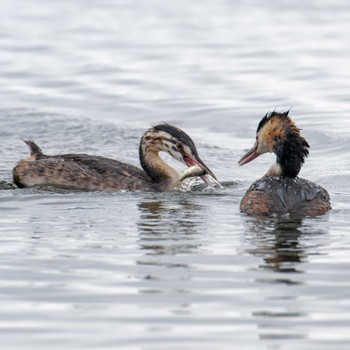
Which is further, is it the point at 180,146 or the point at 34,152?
the point at 34,152

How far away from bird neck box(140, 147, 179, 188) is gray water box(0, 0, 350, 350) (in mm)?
403

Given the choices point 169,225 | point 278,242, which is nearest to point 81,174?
point 169,225

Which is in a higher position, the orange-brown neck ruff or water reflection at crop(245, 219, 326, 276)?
the orange-brown neck ruff

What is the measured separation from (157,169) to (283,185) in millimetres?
2656

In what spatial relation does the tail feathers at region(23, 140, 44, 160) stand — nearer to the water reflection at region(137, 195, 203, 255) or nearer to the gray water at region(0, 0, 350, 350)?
the gray water at region(0, 0, 350, 350)

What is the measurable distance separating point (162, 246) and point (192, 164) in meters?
3.99

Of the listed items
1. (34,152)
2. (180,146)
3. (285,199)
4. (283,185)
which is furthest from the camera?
(34,152)

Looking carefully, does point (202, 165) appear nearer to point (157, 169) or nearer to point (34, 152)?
point (157, 169)

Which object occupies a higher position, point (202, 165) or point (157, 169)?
point (202, 165)

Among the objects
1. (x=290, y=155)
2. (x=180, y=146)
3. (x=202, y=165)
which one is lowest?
(x=202, y=165)

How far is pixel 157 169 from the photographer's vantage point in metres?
16.3

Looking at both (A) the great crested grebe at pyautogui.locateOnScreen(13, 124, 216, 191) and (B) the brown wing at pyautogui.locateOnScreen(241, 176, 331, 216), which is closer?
(B) the brown wing at pyautogui.locateOnScreen(241, 176, 331, 216)

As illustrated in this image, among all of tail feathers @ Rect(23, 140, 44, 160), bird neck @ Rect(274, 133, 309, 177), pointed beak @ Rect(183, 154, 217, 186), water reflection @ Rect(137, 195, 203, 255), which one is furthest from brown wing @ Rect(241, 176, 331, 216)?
tail feathers @ Rect(23, 140, 44, 160)

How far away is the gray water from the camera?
9789 mm
